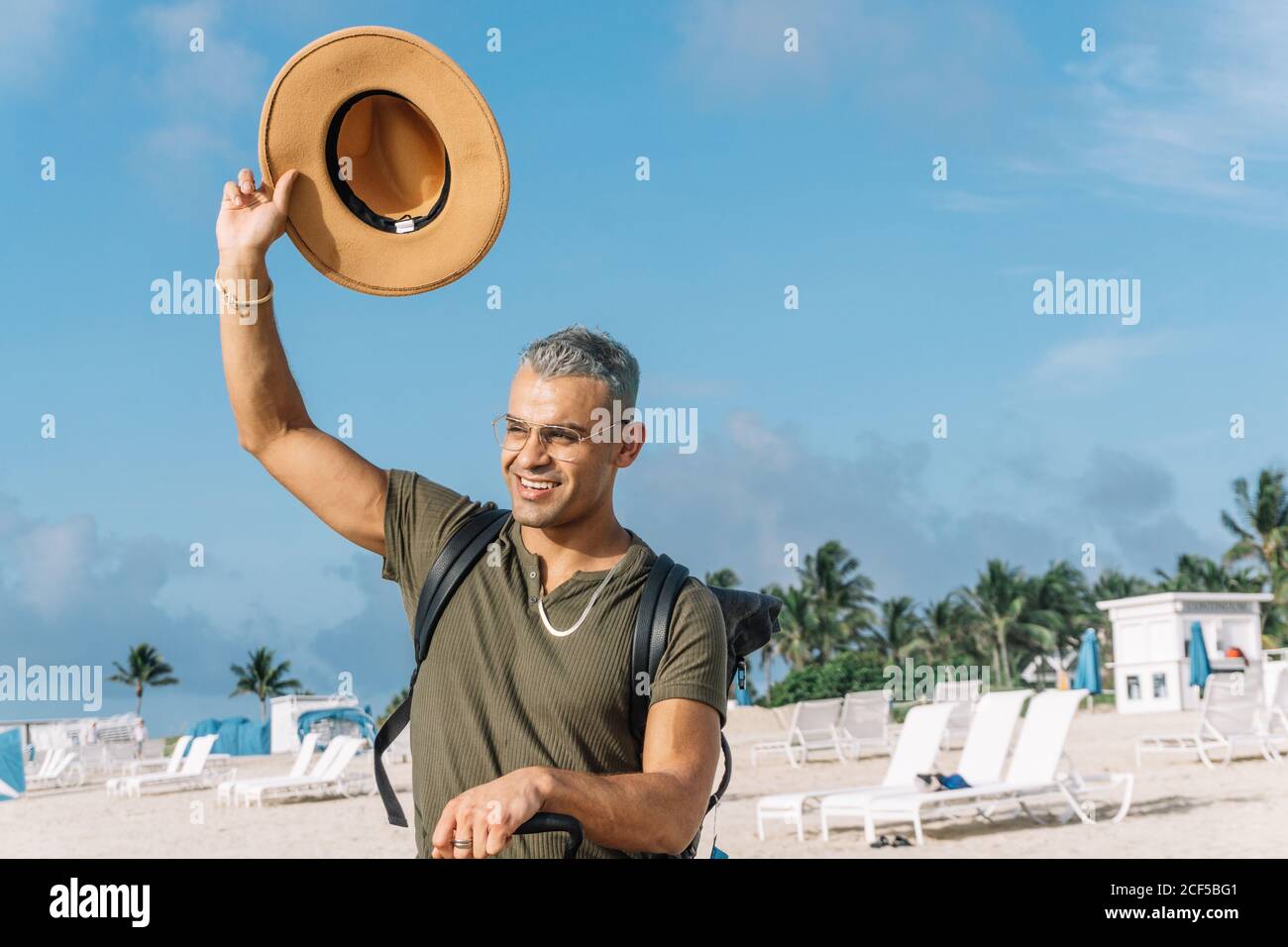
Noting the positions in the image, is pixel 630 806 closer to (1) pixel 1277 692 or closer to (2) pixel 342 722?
(1) pixel 1277 692

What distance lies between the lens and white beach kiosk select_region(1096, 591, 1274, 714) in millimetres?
32281

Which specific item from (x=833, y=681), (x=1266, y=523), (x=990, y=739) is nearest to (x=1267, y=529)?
(x=1266, y=523)

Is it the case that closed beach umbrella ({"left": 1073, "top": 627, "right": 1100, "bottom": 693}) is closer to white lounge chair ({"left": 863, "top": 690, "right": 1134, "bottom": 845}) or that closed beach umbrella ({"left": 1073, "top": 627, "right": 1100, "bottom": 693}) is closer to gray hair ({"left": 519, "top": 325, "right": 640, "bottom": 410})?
white lounge chair ({"left": 863, "top": 690, "right": 1134, "bottom": 845})

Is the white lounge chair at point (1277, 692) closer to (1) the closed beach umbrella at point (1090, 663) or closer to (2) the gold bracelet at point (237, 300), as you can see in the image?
(1) the closed beach umbrella at point (1090, 663)

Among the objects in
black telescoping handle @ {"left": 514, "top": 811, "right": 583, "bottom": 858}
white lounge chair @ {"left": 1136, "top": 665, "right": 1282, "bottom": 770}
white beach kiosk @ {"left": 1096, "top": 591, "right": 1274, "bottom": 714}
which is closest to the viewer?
black telescoping handle @ {"left": 514, "top": 811, "right": 583, "bottom": 858}

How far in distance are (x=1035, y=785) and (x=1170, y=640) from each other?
22625mm

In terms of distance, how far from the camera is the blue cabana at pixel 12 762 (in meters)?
24.3

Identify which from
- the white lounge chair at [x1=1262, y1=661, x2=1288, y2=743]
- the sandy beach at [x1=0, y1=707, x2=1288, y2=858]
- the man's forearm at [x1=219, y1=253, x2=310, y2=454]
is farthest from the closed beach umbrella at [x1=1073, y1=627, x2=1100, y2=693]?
the man's forearm at [x1=219, y1=253, x2=310, y2=454]

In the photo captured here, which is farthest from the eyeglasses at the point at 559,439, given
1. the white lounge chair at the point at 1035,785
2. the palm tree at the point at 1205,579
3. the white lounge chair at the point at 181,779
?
the palm tree at the point at 1205,579

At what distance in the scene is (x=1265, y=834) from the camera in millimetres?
11383

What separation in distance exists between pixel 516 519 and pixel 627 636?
0.97ft

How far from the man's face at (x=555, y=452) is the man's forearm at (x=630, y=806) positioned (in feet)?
1.74

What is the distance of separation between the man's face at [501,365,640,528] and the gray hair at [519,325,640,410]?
0.02 meters

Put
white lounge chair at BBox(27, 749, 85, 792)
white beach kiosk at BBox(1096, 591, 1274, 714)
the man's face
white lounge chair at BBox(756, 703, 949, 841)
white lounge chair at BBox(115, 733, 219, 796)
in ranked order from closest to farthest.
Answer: the man's face < white lounge chair at BBox(756, 703, 949, 841) < white lounge chair at BBox(115, 733, 219, 796) < white lounge chair at BBox(27, 749, 85, 792) < white beach kiosk at BBox(1096, 591, 1274, 714)
